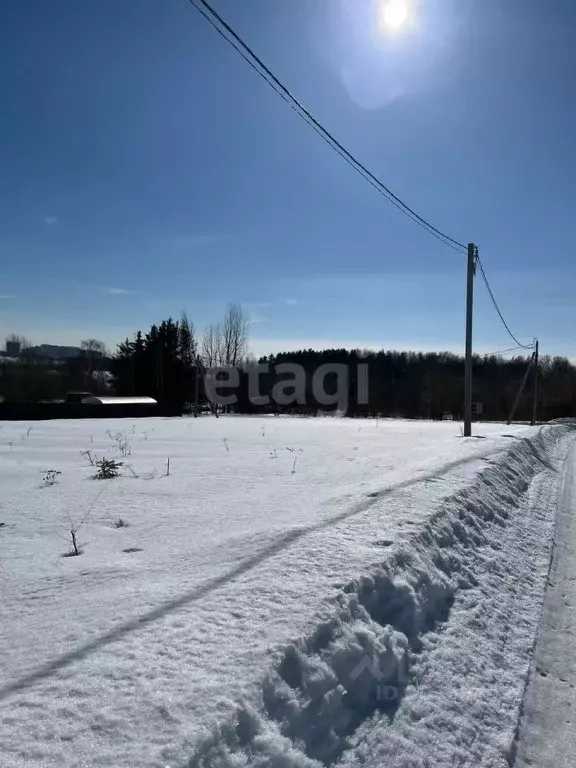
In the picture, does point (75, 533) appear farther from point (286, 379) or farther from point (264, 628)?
point (286, 379)

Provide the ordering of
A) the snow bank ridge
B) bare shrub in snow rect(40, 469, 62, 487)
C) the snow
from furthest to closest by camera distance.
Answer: bare shrub in snow rect(40, 469, 62, 487) < the snow < the snow bank ridge

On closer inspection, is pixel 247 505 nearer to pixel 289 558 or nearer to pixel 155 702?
pixel 289 558

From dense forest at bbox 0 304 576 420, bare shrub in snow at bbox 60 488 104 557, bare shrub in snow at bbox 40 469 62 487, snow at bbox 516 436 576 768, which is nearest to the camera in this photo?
snow at bbox 516 436 576 768

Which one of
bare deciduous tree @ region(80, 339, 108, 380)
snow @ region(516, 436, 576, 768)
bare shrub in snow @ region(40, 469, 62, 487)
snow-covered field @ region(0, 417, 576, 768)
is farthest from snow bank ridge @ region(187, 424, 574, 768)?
bare deciduous tree @ region(80, 339, 108, 380)

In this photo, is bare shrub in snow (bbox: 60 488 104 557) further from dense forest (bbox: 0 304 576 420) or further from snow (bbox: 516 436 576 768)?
dense forest (bbox: 0 304 576 420)

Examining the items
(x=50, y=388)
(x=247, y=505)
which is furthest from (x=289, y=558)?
(x=50, y=388)

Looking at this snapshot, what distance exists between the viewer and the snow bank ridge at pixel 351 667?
2.29m

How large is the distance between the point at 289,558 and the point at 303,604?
0.83 meters

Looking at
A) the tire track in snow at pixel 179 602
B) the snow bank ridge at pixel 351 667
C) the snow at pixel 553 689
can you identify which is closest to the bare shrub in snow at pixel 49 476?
the tire track in snow at pixel 179 602

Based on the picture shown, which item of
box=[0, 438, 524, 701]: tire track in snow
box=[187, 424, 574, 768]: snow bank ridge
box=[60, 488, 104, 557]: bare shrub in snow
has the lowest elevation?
box=[187, 424, 574, 768]: snow bank ridge

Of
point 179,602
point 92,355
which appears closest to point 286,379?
point 92,355

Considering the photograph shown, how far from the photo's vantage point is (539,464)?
48.3ft

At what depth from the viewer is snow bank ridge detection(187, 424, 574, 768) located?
229 cm

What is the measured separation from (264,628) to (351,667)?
526 mm
